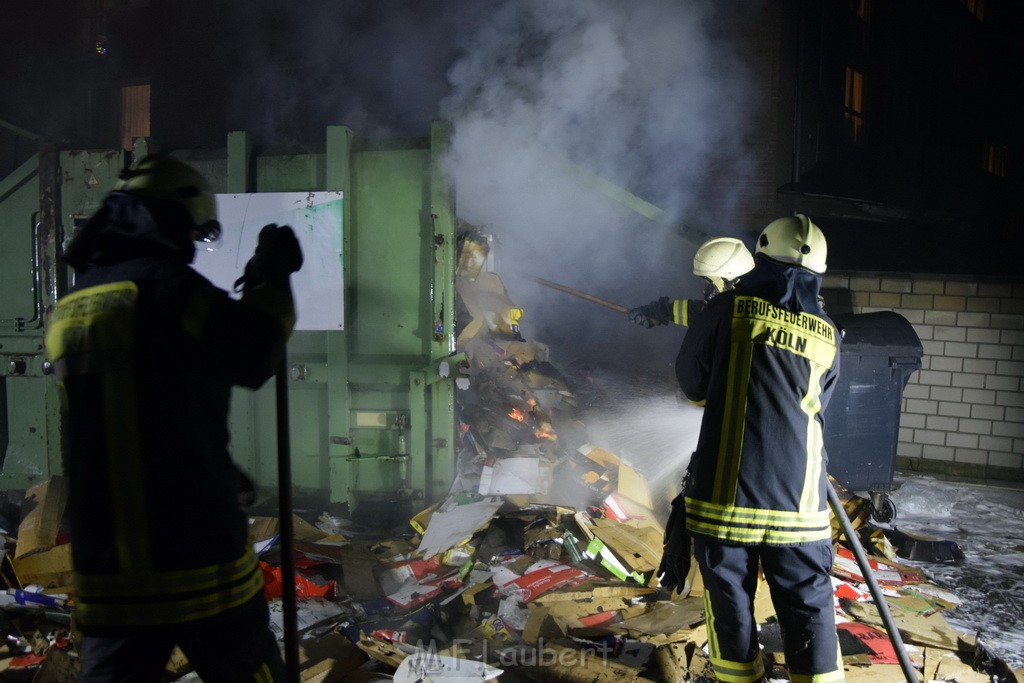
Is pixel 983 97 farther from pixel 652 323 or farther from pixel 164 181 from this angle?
pixel 164 181

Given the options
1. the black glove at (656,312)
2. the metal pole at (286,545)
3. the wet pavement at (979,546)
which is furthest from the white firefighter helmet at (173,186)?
the wet pavement at (979,546)

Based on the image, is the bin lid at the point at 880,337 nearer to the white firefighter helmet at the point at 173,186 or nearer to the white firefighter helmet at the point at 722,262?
the white firefighter helmet at the point at 722,262

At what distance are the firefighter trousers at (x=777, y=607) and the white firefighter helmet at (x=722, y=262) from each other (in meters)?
1.79

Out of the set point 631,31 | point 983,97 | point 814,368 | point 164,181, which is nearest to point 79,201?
point 164,181

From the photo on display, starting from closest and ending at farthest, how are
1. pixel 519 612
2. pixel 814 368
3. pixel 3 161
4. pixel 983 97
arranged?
pixel 814 368 < pixel 519 612 < pixel 3 161 < pixel 983 97

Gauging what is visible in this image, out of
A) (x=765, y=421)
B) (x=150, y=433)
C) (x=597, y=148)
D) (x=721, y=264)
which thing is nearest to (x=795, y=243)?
(x=765, y=421)

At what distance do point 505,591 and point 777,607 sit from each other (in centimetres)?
170

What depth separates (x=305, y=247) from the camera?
443cm

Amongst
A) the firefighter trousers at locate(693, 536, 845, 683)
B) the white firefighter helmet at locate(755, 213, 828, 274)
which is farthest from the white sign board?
the firefighter trousers at locate(693, 536, 845, 683)

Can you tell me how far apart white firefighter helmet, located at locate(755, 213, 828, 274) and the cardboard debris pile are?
1826 mm

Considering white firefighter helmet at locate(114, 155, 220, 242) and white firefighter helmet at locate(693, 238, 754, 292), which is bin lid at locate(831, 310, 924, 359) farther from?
white firefighter helmet at locate(114, 155, 220, 242)

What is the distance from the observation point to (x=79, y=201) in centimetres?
480

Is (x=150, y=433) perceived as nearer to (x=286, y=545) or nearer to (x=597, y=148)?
(x=286, y=545)

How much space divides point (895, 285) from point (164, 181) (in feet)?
22.1
